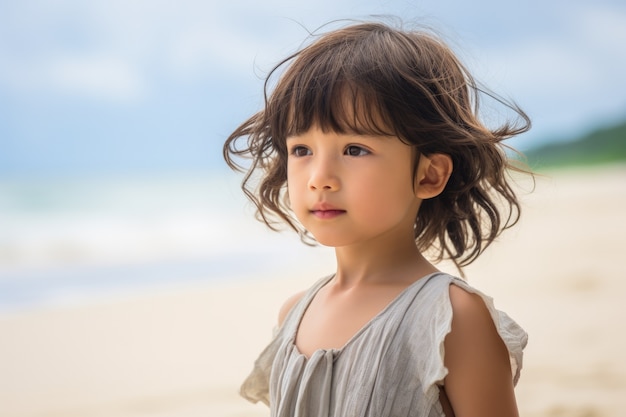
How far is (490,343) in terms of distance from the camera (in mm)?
1313

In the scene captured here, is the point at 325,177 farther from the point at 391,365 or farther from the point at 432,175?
the point at 391,365

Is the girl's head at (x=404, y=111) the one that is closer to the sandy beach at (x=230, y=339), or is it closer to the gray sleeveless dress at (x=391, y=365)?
the gray sleeveless dress at (x=391, y=365)

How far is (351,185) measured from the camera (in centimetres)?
138

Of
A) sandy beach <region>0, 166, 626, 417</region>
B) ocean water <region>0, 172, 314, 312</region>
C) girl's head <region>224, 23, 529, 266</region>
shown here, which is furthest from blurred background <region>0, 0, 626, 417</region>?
girl's head <region>224, 23, 529, 266</region>

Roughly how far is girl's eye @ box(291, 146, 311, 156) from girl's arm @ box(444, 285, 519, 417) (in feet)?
1.20

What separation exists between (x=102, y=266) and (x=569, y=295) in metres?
4.83

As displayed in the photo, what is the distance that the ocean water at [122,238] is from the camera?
6.69 m

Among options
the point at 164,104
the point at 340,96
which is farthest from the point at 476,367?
the point at 164,104

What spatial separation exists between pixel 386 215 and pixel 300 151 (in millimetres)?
192

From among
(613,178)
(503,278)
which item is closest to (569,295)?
(503,278)

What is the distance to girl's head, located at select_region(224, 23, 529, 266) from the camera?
1.38 meters

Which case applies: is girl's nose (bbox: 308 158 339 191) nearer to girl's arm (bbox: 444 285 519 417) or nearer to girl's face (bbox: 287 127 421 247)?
girl's face (bbox: 287 127 421 247)

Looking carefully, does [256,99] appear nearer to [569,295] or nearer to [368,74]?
[368,74]

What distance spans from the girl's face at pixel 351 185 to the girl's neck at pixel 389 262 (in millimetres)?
46
